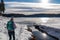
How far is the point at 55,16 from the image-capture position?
124 ft

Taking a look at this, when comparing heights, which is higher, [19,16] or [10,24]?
[10,24]

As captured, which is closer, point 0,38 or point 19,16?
point 0,38

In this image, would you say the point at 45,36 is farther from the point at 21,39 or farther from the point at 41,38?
the point at 21,39

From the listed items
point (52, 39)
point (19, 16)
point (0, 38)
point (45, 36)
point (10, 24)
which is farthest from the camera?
point (19, 16)

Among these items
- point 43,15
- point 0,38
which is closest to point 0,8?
point 43,15

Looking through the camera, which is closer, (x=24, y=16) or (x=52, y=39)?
(x=52, y=39)

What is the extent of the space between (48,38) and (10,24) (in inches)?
223

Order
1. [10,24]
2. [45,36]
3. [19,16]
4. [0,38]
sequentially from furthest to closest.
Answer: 1. [19,16]
2. [45,36]
3. [0,38]
4. [10,24]

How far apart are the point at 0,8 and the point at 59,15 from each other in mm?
9390

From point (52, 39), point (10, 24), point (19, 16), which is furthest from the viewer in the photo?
point (19, 16)

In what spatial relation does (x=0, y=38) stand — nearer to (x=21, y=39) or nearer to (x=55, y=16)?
(x=21, y=39)

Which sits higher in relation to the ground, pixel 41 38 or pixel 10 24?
pixel 10 24

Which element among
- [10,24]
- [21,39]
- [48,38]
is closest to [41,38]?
[48,38]

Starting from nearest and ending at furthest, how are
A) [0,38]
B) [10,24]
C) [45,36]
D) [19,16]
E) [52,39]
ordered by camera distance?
[10,24], [0,38], [52,39], [45,36], [19,16]
